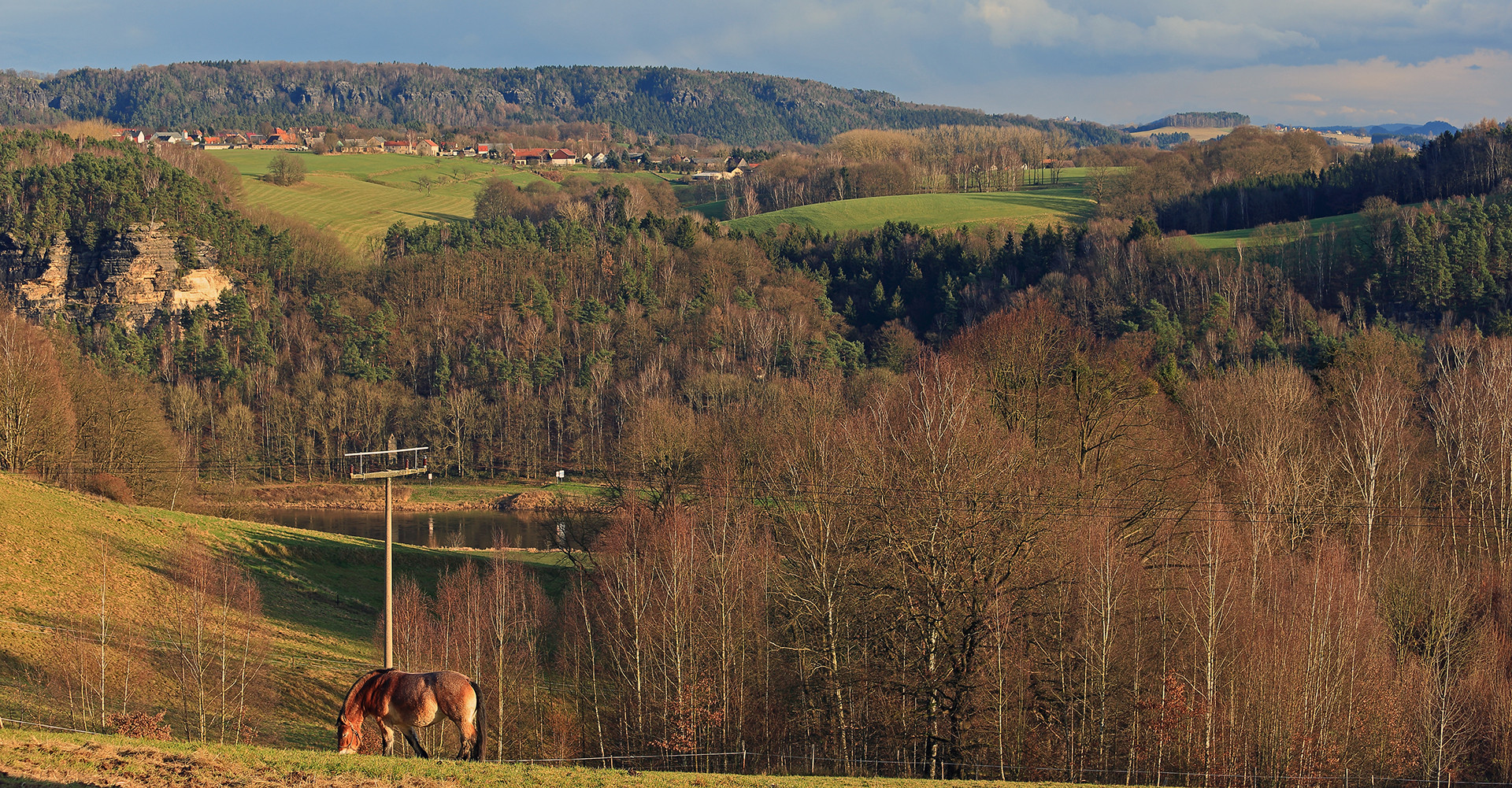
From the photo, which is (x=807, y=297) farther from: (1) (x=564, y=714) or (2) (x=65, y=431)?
(1) (x=564, y=714)

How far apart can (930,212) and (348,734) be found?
158820 mm

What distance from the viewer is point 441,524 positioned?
3282 inches

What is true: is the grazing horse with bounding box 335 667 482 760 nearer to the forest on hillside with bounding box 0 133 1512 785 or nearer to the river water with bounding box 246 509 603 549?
the forest on hillside with bounding box 0 133 1512 785

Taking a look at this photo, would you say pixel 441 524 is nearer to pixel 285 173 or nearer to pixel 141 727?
pixel 141 727

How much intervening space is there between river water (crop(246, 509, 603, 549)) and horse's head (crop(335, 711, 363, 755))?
45324mm

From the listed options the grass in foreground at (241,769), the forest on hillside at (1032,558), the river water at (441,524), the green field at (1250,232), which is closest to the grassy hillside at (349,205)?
the forest on hillside at (1032,558)

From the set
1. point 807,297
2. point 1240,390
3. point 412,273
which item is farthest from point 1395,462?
point 412,273

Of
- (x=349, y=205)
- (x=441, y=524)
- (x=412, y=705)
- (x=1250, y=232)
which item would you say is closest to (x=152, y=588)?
(x=412, y=705)

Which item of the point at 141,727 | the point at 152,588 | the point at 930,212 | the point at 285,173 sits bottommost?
the point at 152,588

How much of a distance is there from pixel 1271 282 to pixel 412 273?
99066 mm

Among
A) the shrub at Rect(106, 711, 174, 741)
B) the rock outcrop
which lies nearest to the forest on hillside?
the shrub at Rect(106, 711, 174, 741)

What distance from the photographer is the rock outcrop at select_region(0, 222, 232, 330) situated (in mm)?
133750

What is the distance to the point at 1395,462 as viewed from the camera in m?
50.4

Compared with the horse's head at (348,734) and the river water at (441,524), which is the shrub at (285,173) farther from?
the horse's head at (348,734)
